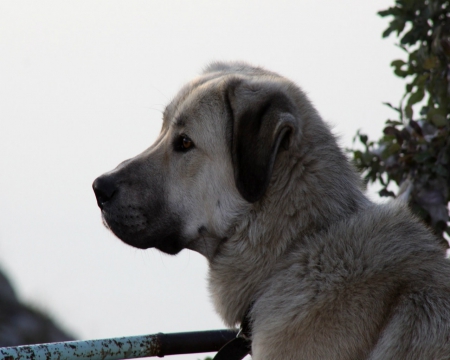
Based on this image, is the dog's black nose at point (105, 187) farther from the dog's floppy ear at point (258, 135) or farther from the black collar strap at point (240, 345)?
the black collar strap at point (240, 345)

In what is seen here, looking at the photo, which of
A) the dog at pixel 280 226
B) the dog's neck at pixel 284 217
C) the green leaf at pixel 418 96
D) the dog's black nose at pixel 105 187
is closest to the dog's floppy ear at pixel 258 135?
the dog at pixel 280 226

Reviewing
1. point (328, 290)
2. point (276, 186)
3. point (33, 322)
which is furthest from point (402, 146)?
point (33, 322)

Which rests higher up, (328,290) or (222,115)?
(222,115)

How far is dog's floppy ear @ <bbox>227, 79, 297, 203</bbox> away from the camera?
3152mm

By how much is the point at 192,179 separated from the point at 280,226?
0.53 meters

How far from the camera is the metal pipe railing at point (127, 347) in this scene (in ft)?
8.51

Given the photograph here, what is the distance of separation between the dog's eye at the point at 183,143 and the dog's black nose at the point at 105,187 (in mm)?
369

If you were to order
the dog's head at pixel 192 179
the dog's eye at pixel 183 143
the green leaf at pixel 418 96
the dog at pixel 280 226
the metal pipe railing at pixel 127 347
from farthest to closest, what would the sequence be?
the green leaf at pixel 418 96 → the dog's eye at pixel 183 143 → the dog's head at pixel 192 179 → the dog at pixel 280 226 → the metal pipe railing at pixel 127 347

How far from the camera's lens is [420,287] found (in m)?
2.88

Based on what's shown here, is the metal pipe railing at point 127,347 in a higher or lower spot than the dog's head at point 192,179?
lower

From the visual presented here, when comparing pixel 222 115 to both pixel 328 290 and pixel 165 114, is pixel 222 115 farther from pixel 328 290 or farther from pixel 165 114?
pixel 328 290

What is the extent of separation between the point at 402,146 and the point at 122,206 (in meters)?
1.92

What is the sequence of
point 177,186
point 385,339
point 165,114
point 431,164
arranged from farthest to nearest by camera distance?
point 431,164 → point 165,114 → point 177,186 → point 385,339

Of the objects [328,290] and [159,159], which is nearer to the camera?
[328,290]
